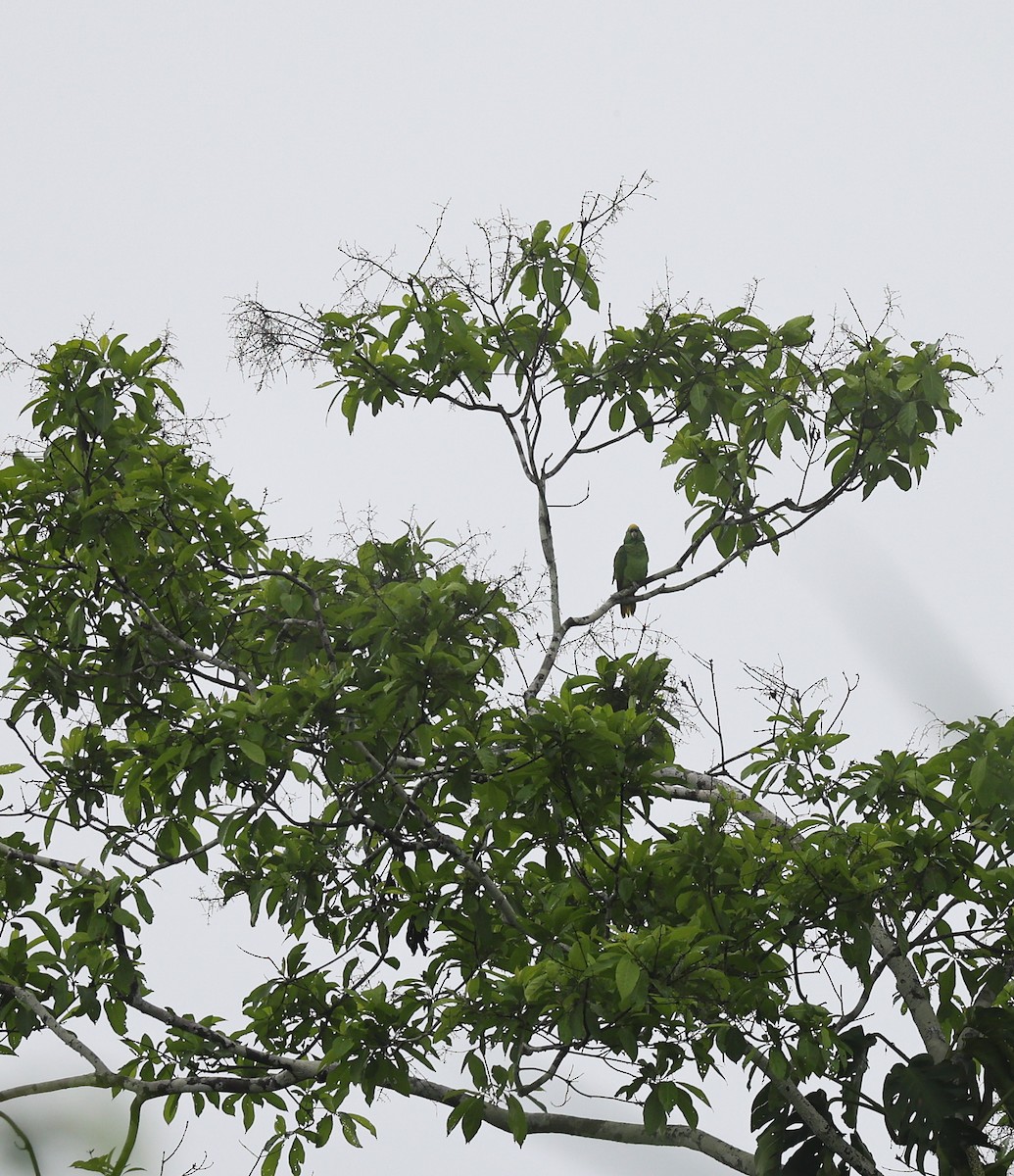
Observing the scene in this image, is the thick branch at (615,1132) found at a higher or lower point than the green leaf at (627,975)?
lower

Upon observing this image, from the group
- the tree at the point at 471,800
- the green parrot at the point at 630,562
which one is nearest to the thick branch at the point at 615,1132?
the tree at the point at 471,800

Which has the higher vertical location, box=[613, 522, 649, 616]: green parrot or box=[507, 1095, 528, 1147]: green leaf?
box=[613, 522, 649, 616]: green parrot

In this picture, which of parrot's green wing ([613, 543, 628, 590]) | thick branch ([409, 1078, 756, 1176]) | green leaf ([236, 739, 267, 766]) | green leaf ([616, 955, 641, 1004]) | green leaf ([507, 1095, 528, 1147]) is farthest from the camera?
parrot's green wing ([613, 543, 628, 590])

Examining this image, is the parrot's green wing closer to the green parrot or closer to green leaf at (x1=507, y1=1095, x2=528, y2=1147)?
the green parrot

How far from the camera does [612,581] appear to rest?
20.2 ft

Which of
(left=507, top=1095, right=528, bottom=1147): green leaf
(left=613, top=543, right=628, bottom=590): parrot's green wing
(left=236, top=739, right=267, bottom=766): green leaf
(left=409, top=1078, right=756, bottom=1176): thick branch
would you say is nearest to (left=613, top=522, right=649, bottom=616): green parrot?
(left=613, top=543, right=628, bottom=590): parrot's green wing

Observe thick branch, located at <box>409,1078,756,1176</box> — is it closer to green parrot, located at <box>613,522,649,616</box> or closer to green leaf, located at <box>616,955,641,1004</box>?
green leaf, located at <box>616,955,641,1004</box>

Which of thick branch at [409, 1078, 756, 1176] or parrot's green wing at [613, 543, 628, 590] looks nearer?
thick branch at [409, 1078, 756, 1176]

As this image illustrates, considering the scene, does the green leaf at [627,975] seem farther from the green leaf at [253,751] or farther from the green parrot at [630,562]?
the green parrot at [630,562]

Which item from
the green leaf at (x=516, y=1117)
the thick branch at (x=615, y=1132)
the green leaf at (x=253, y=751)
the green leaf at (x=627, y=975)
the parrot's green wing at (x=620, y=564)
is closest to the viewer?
the green leaf at (x=627, y=975)

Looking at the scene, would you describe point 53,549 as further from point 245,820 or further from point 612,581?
point 612,581

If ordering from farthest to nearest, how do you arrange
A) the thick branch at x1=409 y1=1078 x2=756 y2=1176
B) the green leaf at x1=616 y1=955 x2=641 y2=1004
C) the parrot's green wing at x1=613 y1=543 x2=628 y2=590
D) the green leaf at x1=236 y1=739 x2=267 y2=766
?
the parrot's green wing at x1=613 y1=543 x2=628 y2=590 → the thick branch at x1=409 y1=1078 x2=756 y2=1176 → the green leaf at x1=236 y1=739 x2=267 y2=766 → the green leaf at x1=616 y1=955 x2=641 y2=1004

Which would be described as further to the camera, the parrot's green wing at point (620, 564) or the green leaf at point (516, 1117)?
the parrot's green wing at point (620, 564)

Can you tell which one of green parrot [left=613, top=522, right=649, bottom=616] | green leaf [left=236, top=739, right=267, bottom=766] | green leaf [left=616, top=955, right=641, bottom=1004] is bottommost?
green leaf [left=616, top=955, right=641, bottom=1004]
